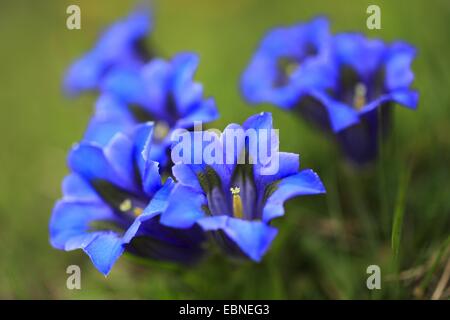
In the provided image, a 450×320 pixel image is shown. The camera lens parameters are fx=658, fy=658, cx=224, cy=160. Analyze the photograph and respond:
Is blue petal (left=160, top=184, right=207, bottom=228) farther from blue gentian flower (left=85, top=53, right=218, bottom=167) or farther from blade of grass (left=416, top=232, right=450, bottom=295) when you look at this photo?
blade of grass (left=416, top=232, right=450, bottom=295)

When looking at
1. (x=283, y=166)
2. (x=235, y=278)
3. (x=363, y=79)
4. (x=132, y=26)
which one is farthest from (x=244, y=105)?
(x=283, y=166)

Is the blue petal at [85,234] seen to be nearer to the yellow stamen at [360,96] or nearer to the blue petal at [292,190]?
the blue petal at [292,190]

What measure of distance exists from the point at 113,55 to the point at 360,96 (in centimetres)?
82

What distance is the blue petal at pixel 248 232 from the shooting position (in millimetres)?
1257

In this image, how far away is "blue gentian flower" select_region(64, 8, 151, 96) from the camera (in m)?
2.09

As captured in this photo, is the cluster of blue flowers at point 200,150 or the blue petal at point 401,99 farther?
the blue petal at point 401,99

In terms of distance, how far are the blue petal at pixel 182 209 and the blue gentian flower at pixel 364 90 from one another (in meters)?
0.43

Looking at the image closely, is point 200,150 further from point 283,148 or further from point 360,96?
point 283,148

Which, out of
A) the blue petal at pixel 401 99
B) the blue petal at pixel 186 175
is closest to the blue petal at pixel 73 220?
the blue petal at pixel 186 175

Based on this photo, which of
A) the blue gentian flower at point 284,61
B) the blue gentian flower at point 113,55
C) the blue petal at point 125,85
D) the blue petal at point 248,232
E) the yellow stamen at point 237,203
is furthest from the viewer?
the blue gentian flower at point 113,55

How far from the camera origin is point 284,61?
198 cm

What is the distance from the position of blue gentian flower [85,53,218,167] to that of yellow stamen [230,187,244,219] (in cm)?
21

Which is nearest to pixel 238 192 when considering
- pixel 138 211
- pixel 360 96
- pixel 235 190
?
pixel 235 190

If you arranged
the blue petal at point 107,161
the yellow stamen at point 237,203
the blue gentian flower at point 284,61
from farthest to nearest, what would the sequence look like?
the blue gentian flower at point 284,61, the blue petal at point 107,161, the yellow stamen at point 237,203
